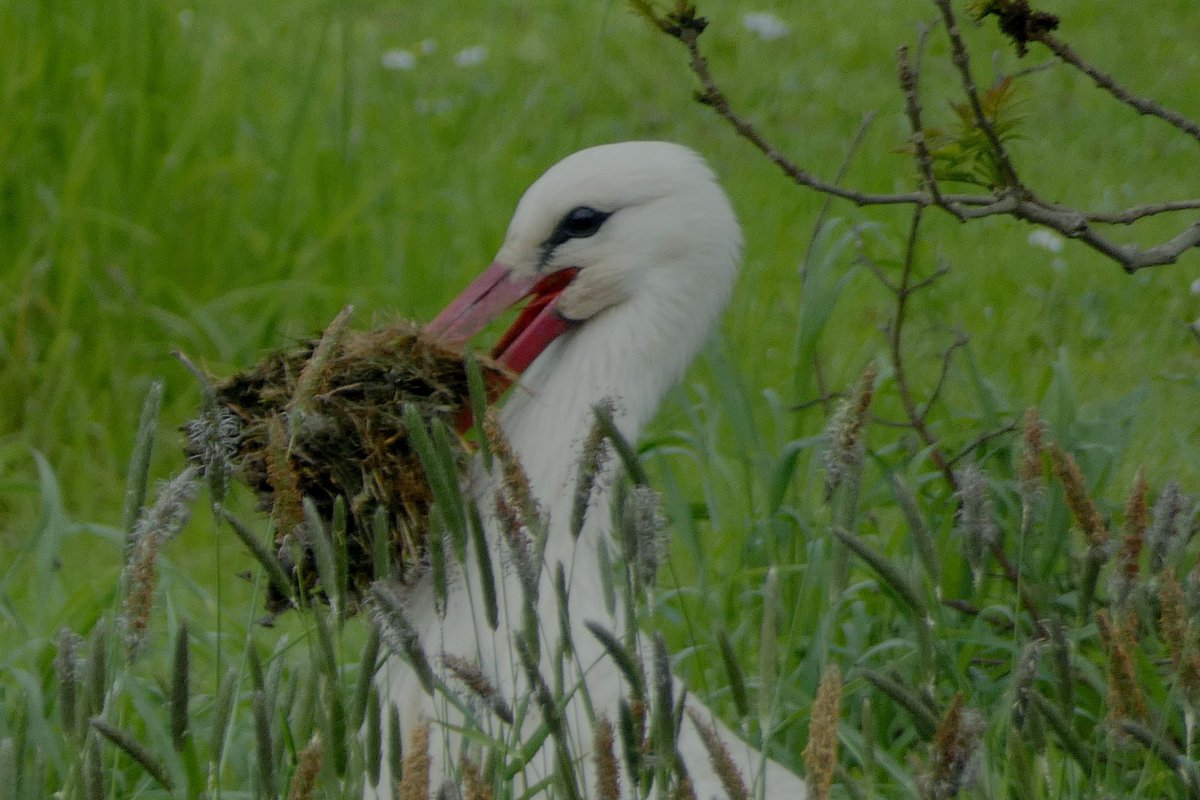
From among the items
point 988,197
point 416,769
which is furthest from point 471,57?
point 416,769

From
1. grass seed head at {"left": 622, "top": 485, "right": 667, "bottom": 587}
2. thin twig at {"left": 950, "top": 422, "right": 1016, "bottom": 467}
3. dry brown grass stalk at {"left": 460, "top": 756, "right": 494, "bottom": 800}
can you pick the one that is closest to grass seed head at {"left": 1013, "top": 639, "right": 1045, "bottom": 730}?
grass seed head at {"left": 622, "top": 485, "right": 667, "bottom": 587}

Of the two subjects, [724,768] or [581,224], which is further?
[581,224]

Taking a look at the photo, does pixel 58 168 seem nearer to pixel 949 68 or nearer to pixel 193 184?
pixel 193 184

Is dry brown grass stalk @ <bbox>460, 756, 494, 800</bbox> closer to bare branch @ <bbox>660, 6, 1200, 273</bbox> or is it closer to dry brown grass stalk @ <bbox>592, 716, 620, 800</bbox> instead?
dry brown grass stalk @ <bbox>592, 716, 620, 800</bbox>

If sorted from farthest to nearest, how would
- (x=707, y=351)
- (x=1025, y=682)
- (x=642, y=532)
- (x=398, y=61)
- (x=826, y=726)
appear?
(x=398, y=61), (x=707, y=351), (x=642, y=532), (x=1025, y=682), (x=826, y=726)

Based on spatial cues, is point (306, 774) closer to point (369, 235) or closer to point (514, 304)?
point (514, 304)

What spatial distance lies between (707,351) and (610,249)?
0.64 metres

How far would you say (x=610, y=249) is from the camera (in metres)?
2.56

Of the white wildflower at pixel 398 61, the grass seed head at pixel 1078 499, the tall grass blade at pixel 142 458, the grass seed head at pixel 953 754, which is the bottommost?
the grass seed head at pixel 953 754

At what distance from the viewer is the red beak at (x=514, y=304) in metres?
2.54

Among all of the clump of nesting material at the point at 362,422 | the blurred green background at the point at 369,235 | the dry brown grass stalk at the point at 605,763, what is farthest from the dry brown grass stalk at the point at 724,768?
the blurred green background at the point at 369,235

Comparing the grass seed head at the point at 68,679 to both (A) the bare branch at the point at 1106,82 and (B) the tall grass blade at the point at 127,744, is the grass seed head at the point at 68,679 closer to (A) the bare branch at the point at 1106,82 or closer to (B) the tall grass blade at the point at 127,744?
(B) the tall grass blade at the point at 127,744

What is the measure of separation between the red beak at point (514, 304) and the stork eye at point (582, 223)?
0.17 feet

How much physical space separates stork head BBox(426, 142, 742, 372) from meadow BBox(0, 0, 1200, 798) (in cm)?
28
